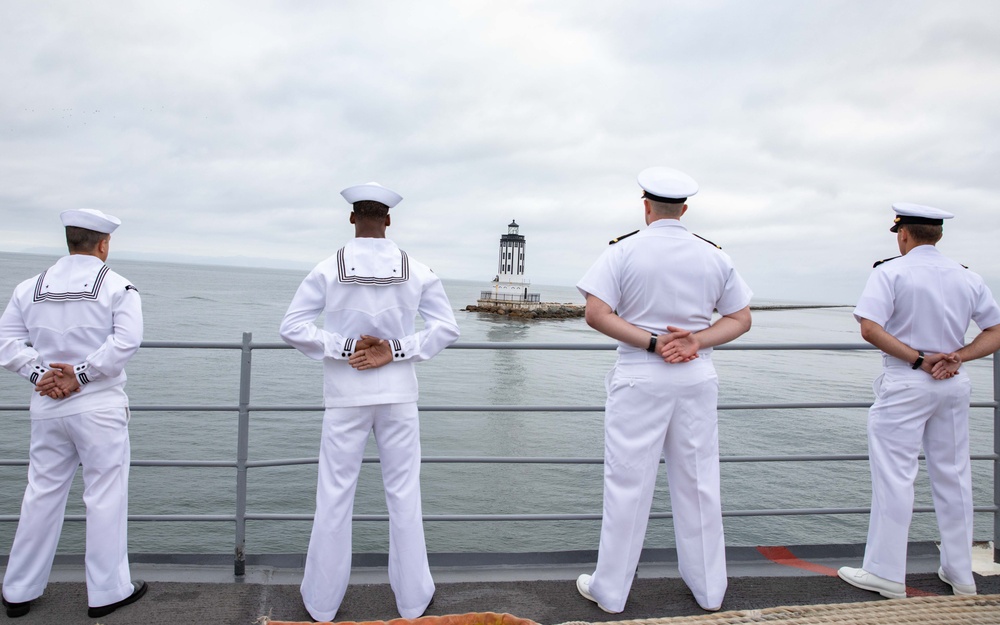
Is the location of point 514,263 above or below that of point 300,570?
above

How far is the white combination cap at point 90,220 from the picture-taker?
9.72 ft

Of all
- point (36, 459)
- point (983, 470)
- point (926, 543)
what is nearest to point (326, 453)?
point (36, 459)

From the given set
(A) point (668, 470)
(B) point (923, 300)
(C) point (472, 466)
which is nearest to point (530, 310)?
(C) point (472, 466)

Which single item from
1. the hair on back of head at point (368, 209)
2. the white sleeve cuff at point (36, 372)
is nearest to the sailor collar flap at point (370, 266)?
the hair on back of head at point (368, 209)

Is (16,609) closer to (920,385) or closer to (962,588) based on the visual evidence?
(920,385)

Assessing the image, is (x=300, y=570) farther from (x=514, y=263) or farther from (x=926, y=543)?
(x=514, y=263)

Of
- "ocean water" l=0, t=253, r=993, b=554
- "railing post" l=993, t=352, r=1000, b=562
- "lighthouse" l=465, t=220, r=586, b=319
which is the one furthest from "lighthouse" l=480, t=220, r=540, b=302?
"railing post" l=993, t=352, r=1000, b=562

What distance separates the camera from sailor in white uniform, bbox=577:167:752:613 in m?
2.90

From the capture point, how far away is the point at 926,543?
12.8 ft

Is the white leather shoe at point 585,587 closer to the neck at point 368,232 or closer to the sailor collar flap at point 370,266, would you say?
the sailor collar flap at point 370,266

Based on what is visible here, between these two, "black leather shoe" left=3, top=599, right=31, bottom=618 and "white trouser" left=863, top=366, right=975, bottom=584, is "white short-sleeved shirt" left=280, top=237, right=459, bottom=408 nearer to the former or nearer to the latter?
"black leather shoe" left=3, top=599, right=31, bottom=618

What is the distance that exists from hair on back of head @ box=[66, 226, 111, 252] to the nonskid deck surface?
4.85 feet

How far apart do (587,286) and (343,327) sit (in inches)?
38.8

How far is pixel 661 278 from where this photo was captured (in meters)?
2.90
